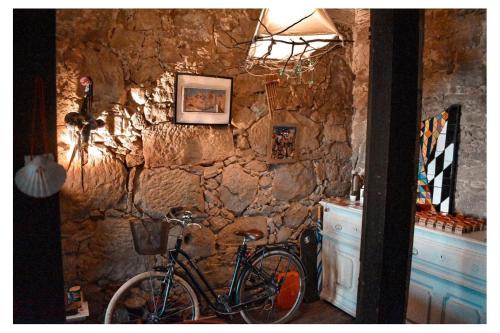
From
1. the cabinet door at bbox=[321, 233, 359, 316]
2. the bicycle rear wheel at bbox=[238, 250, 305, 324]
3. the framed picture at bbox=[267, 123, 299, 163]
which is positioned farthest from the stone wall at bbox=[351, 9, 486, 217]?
the bicycle rear wheel at bbox=[238, 250, 305, 324]

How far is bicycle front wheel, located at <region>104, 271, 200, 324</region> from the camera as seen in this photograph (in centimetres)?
246

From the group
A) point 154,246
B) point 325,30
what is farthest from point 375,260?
point 154,246

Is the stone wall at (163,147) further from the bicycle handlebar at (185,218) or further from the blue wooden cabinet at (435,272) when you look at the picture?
the blue wooden cabinet at (435,272)

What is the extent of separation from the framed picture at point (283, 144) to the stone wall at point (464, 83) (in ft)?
3.41

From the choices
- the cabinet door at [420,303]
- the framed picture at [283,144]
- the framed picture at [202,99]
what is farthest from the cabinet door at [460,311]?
the framed picture at [202,99]

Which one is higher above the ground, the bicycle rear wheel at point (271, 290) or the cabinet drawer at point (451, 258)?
the cabinet drawer at point (451, 258)

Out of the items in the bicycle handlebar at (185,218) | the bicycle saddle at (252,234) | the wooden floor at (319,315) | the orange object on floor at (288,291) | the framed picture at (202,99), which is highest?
the framed picture at (202,99)

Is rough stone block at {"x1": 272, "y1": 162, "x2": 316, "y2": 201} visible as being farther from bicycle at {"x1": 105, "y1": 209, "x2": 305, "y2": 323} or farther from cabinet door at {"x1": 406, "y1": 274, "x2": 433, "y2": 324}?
cabinet door at {"x1": 406, "y1": 274, "x2": 433, "y2": 324}

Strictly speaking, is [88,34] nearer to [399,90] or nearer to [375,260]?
[399,90]

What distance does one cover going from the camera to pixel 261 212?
10.3 ft

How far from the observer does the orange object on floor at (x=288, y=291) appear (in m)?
3.01

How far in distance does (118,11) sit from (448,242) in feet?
8.61

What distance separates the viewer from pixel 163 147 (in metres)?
2.71
